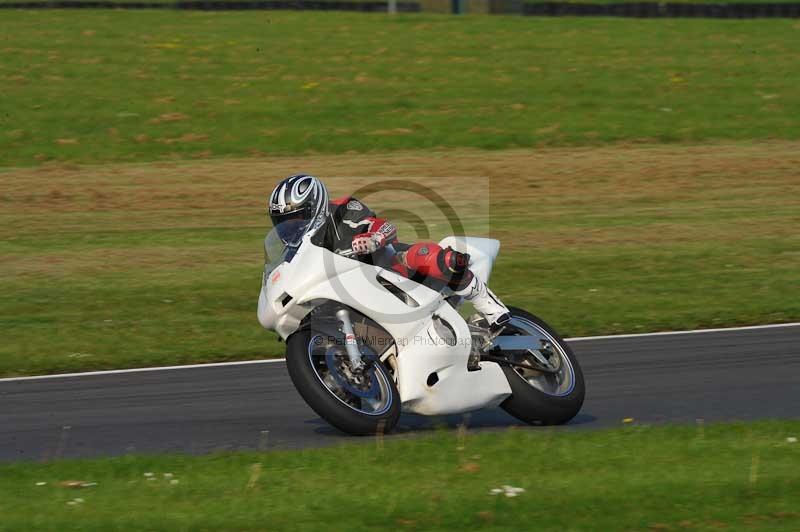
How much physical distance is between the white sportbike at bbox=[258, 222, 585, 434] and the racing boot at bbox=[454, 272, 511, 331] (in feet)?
0.25

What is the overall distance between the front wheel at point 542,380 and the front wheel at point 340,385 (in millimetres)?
884

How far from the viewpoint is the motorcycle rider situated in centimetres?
809

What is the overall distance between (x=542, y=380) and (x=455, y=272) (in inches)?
40.2

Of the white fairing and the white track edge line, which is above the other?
the white fairing

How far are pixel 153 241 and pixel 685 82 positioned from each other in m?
14.1

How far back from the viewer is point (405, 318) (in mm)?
8148

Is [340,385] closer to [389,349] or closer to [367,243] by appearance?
[389,349]

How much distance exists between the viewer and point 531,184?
65.9ft

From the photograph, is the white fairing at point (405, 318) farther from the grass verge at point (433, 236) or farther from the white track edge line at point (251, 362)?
the white track edge line at point (251, 362)

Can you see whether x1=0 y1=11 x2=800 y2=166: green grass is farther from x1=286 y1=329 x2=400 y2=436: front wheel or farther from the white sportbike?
x1=286 y1=329 x2=400 y2=436: front wheel

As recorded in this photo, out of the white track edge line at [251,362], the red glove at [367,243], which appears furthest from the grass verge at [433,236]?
the red glove at [367,243]

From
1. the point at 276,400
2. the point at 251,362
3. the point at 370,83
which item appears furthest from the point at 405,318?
the point at 370,83

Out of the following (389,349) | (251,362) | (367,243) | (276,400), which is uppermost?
(367,243)

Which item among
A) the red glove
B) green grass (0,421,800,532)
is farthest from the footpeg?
the red glove
